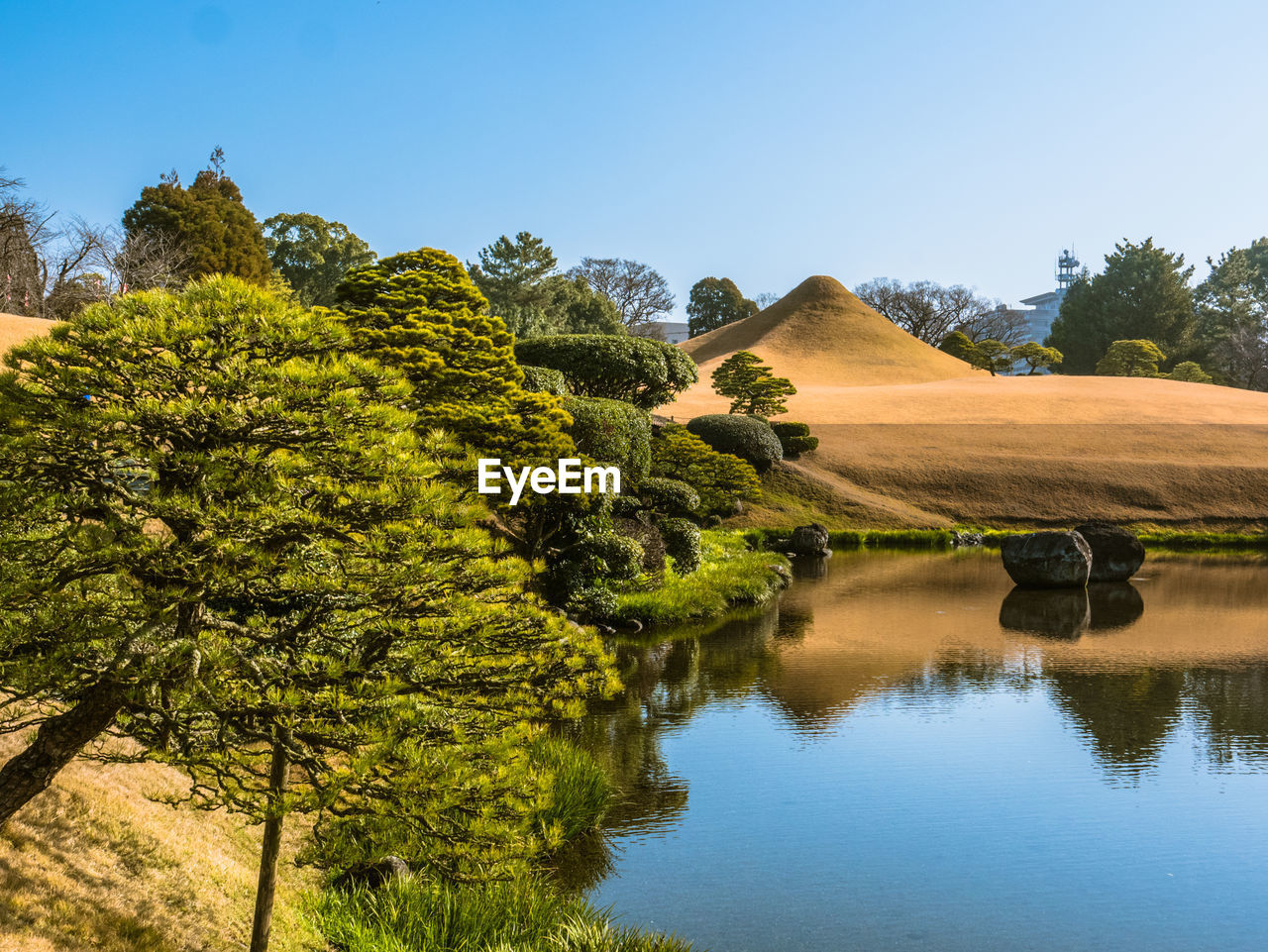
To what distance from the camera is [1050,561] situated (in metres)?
19.3

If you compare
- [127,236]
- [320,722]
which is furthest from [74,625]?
[127,236]

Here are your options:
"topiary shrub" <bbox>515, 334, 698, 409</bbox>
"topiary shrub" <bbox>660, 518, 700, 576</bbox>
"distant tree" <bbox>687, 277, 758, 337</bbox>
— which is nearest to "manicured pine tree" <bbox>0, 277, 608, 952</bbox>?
"topiary shrub" <bbox>660, 518, 700, 576</bbox>

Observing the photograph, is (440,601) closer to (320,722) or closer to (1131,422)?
(320,722)

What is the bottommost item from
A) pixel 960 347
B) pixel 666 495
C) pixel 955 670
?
pixel 955 670

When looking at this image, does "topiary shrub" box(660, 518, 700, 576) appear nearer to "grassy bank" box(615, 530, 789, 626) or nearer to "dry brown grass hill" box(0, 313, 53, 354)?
"grassy bank" box(615, 530, 789, 626)

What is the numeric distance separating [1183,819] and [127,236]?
135 ft

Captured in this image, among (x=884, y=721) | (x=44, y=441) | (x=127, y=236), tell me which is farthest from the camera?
(x=127, y=236)

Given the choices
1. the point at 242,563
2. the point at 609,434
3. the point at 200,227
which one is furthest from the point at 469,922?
the point at 200,227

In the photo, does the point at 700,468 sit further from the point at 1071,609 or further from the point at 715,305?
the point at 715,305

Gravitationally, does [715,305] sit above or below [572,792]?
above

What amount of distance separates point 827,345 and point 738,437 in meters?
40.6

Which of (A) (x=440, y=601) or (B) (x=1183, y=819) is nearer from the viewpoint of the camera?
(A) (x=440, y=601)

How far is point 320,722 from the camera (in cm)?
387

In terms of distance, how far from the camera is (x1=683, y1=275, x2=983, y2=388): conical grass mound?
64.2 m
